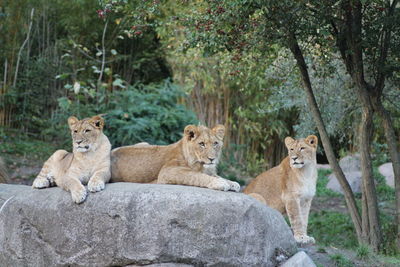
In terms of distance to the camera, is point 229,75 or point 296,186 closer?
point 296,186

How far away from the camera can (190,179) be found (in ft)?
20.5

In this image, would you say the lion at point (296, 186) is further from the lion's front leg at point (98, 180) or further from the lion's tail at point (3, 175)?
the lion's tail at point (3, 175)

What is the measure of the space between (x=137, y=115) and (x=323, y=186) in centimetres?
466

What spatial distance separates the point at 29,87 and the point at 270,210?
10.1 m

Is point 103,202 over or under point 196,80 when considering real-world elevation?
under

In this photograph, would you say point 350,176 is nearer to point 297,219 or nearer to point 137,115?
point 137,115

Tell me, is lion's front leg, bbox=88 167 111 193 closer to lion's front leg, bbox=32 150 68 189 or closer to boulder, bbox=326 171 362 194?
lion's front leg, bbox=32 150 68 189

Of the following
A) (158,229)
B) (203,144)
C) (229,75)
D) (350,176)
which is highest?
(229,75)

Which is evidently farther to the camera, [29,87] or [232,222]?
[29,87]

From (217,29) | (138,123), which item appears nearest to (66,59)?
(138,123)

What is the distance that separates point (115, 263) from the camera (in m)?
5.97

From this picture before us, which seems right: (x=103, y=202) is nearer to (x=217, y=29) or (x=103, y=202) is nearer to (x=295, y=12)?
(x=217, y=29)

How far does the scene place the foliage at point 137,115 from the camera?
38.3ft

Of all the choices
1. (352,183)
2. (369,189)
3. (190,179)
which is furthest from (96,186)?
(352,183)
